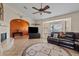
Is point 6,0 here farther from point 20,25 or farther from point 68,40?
point 68,40

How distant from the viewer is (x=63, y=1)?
223 cm

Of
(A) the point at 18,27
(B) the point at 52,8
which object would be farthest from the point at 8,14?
(B) the point at 52,8

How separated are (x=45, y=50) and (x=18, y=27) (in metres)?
0.79

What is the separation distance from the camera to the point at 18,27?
2.36 metres

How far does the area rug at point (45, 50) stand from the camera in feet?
7.45

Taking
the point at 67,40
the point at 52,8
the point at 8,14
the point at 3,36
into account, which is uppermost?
the point at 52,8

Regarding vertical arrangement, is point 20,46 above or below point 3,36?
below

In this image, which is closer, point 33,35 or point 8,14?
point 8,14

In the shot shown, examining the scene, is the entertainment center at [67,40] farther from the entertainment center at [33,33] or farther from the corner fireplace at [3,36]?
the corner fireplace at [3,36]

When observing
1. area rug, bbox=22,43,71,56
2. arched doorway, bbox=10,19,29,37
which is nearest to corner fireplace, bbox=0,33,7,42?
arched doorway, bbox=10,19,29,37

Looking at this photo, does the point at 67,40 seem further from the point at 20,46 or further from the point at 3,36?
the point at 3,36

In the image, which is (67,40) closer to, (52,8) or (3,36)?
(52,8)

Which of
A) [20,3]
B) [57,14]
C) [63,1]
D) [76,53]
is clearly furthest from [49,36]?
[20,3]

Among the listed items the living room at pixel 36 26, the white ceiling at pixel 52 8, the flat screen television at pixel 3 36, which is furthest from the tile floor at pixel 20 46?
the white ceiling at pixel 52 8
